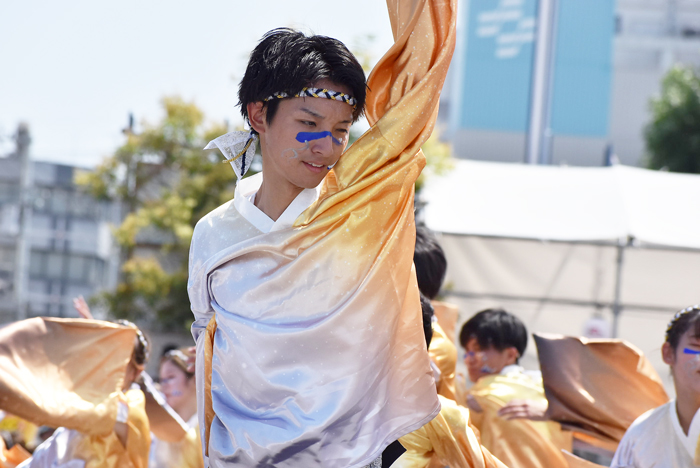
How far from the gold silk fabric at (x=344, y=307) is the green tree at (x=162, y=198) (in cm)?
609

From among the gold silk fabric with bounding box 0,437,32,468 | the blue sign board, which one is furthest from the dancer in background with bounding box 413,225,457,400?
the blue sign board

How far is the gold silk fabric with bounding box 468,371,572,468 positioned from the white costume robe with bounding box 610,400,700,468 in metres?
0.45

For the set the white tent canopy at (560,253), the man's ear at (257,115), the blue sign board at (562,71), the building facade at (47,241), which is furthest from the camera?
the building facade at (47,241)

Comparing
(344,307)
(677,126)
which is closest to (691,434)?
(344,307)

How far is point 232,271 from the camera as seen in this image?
165 centimetres

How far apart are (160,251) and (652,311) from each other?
496 cm

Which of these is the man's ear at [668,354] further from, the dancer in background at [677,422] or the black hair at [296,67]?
the black hair at [296,67]

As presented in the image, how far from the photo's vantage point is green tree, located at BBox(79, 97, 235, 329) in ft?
25.8

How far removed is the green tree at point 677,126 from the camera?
14508mm

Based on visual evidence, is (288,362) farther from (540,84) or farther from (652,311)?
(540,84)

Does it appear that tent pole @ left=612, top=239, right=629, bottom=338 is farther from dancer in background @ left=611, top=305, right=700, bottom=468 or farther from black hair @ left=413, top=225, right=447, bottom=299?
→ black hair @ left=413, top=225, right=447, bottom=299

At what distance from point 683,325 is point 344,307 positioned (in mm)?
1479

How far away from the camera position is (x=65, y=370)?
291cm

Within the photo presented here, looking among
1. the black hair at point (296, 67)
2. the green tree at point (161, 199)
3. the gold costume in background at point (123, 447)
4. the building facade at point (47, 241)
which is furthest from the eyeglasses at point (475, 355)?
the building facade at point (47, 241)
